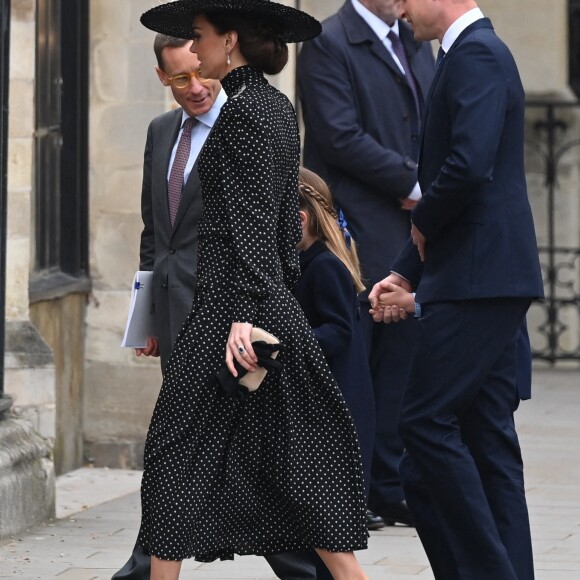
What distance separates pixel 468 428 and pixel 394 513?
1902 millimetres

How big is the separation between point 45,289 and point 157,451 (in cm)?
312

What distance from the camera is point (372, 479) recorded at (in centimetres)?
710

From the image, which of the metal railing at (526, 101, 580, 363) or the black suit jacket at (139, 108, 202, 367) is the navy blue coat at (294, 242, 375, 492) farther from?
the metal railing at (526, 101, 580, 363)

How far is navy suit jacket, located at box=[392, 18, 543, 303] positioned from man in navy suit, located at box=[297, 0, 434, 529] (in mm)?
2071

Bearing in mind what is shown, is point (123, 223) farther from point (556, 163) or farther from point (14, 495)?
point (556, 163)

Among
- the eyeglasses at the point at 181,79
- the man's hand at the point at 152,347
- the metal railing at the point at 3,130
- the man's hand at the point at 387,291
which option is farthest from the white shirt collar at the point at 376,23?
the man's hand at the point at 387,291

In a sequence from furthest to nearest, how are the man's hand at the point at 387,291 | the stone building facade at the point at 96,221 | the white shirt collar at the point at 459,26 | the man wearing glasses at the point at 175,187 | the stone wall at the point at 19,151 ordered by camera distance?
the stone building facade at the point at 96,221, the stone wall at the point at 19,151, the man wearing glasses at the point at 175,187, the man's hand at the point at 387,291, the white shirt collar at the point at 459,26

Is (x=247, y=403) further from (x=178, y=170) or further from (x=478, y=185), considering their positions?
(x=178, y=170)

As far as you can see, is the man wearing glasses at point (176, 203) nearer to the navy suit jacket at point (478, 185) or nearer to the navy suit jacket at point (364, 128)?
the navy suit jacket at point (478, 185)

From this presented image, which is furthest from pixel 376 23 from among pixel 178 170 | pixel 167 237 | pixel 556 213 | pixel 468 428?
pixel 556 213

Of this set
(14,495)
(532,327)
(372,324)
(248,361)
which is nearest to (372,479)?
(372,324)

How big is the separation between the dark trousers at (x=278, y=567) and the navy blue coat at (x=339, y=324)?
0.35m

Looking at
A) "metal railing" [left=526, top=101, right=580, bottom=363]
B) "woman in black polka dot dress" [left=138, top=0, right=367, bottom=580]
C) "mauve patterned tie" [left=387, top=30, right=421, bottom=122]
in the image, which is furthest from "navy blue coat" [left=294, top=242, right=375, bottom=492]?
"metal railing" [left=526, top=101, right=580, bottom=363]

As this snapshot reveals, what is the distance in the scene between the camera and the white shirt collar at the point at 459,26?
5.16 m
